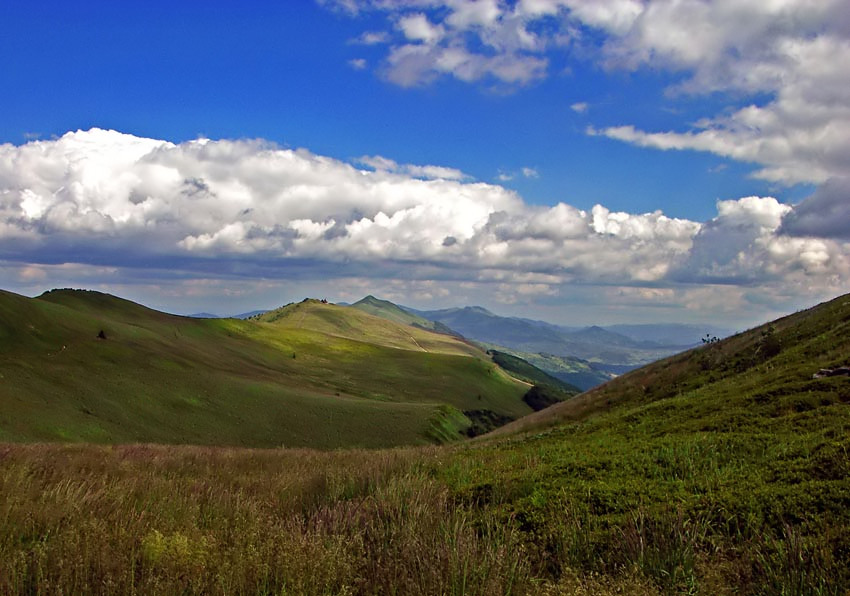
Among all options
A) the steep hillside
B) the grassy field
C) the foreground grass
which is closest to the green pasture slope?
the steep hillside

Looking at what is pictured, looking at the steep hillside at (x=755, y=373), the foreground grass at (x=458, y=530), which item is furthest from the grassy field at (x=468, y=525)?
the steep hillside at (x=755, y=373)

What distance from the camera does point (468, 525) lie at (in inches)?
317

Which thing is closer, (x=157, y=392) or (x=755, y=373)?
(x=755, y=373)

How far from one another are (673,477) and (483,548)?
623 cm

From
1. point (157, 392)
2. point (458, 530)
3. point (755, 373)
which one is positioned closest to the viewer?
point (458, 530)

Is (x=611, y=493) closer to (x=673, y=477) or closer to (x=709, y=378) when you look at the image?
(x=673, y=477)

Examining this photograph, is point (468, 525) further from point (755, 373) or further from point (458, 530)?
point (755, 373)

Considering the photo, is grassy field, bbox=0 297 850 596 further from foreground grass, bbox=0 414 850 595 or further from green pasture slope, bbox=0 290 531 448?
green pasture slope, bbox=0 290 531 448

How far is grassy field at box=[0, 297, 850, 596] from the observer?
19.0 feet

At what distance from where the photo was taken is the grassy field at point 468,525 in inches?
228

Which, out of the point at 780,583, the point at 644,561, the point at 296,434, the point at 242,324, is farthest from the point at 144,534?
the point at 242,324

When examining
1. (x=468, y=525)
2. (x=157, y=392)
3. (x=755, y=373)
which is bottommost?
(x=157, y=392)

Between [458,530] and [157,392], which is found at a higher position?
[458,530]

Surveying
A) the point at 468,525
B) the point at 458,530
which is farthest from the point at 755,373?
the point at 458,530
